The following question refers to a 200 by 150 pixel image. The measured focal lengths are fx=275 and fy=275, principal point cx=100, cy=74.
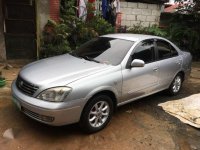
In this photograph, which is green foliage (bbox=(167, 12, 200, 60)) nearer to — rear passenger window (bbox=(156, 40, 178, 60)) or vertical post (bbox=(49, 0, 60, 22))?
vertical post (bbox=(49, 0, 60, 22))

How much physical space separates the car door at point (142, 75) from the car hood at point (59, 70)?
506mm

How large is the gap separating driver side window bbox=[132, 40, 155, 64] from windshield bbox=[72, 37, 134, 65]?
0.64 feet

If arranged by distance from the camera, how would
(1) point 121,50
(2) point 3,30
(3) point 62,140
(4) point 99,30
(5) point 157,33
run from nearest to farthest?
(3) point 62,140 → (1) point 121,50 → (2) point 3,30 → (4) point 99,30 → (5) point 157,33

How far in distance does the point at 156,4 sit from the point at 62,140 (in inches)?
407

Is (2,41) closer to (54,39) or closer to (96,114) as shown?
(54,39)

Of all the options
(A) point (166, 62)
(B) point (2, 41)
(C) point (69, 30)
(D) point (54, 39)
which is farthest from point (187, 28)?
(B) point (2, 41)

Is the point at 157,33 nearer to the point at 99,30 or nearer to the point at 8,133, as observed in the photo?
the point at 99,30

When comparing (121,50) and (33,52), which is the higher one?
(121,50)

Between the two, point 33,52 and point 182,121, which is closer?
point 182,121

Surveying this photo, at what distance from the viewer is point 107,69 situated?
4.82 meters

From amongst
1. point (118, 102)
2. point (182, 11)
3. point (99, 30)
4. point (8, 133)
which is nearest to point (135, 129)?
point (118, 102)

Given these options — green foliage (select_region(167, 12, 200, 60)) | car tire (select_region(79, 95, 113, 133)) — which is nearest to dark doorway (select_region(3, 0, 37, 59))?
car tire (select_region(79, 95, 113, 133))

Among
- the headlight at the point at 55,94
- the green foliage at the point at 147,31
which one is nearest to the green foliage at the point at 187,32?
the green foliage at the point at 147,31

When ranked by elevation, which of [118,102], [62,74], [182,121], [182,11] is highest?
[182,11]
